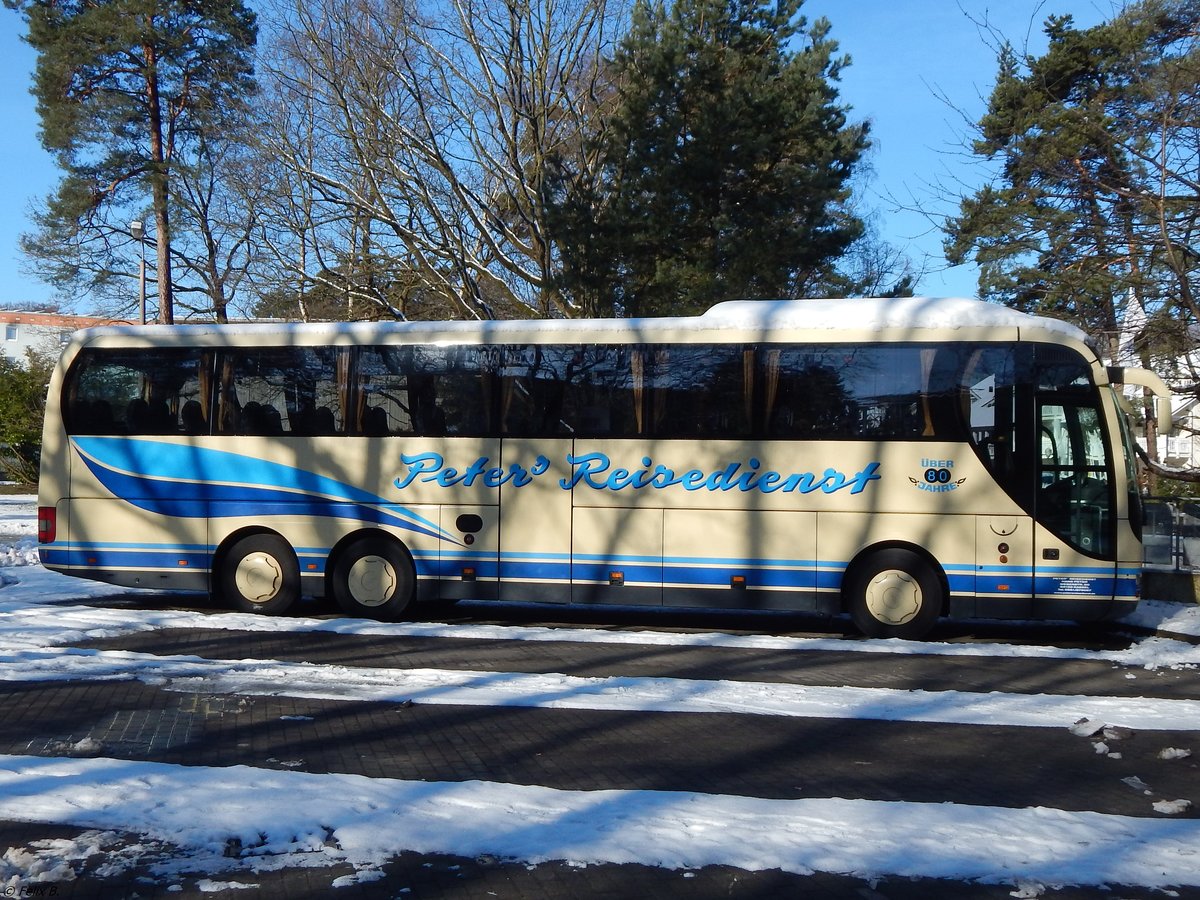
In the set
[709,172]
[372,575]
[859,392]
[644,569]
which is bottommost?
[372,575]

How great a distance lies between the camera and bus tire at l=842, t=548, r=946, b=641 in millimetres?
11984

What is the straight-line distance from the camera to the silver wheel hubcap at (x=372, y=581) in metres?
13.0

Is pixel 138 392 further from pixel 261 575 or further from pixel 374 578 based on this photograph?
pixel 374 578

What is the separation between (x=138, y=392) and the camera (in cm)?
1330

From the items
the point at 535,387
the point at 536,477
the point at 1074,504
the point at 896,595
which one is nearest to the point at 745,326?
the point at 535,387

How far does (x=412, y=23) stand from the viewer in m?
27.5

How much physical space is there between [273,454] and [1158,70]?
40.1 feet

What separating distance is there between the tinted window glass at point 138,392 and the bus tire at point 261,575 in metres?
1.55

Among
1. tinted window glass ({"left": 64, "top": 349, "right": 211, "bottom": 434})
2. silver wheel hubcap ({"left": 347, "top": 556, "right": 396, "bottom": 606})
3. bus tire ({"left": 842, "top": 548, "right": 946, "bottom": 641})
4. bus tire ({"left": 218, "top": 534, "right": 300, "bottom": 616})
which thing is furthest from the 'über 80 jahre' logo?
tinted window glass ({"left": 64, "top": 349, "right": 211, "bottom": 434})

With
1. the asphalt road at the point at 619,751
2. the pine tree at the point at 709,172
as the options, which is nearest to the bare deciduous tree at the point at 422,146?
the pine tree at the point at 709,172

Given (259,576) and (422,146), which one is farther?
(422,146)

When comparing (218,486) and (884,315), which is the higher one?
(884,315)

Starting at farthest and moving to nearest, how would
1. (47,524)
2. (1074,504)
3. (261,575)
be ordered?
(47,524), (261,575), (1074,504)

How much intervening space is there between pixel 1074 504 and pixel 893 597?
2.17 metres
